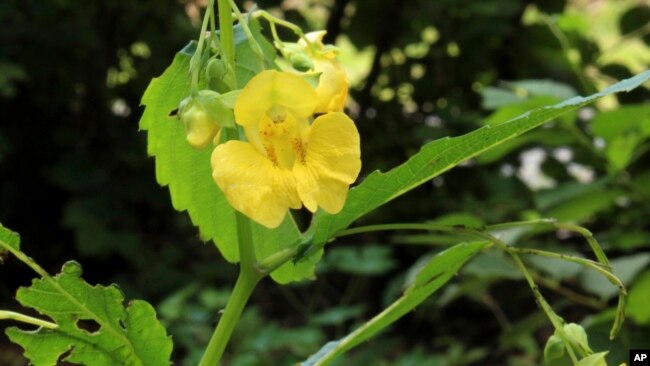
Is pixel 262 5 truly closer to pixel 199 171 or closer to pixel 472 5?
pixel 472 5

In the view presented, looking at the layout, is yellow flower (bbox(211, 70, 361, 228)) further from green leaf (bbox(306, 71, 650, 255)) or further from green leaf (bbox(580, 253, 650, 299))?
green leaf (bbox(580, 253, 650, 299))

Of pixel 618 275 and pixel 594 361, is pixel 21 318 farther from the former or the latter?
pixel 618 275

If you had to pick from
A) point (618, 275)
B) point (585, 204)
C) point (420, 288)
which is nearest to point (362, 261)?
point (585, 204)

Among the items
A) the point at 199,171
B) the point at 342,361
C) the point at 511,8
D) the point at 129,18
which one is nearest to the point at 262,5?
the point at 129,18

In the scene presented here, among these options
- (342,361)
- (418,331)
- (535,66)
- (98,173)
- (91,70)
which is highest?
(91,70)

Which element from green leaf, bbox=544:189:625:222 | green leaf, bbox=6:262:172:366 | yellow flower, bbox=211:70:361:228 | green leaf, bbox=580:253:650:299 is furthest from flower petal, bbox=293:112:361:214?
green leaf, bbox=544:189:625:222

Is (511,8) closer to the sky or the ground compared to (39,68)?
closer to the ground

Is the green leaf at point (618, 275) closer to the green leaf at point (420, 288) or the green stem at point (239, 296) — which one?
the green leaf at point (420, 288)
